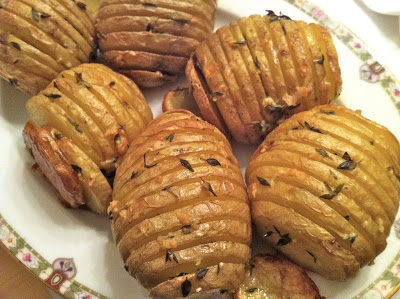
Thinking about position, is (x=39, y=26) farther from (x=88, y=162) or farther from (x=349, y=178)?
(x=349, y=178)

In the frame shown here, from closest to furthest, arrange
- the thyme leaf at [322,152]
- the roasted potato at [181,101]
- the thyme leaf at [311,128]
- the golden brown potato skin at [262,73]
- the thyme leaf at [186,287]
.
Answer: the thyme leaf at [186,287]
the thyme leaf at [322,152]
the thyme leaf at [311,128]
the golden brown potato skin at [262,73]
the roasted potato at [181,101]

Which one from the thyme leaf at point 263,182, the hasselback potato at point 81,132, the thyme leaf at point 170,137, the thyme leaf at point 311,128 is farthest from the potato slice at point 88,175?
the thyme leaf at point 311,128

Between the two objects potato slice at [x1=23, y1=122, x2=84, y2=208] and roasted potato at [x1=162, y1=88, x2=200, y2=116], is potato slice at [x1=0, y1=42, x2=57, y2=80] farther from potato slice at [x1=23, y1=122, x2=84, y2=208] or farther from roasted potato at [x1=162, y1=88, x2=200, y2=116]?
roasted potato at [x1=162, y1=88, x2=200, y2=116]

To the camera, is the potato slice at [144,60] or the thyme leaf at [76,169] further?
the potato slice at [144,60]

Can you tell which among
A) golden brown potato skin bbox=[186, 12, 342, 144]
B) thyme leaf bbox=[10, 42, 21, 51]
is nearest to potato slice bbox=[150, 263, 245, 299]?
golden brown potato skin bbox=[186, 12, 342, 144]

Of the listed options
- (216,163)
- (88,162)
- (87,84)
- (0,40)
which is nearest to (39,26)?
(0,40)

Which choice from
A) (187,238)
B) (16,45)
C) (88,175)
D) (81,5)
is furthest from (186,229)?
(81,5)

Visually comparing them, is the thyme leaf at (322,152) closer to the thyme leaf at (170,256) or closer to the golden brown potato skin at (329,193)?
the golden brown potato skin at (329,193)
